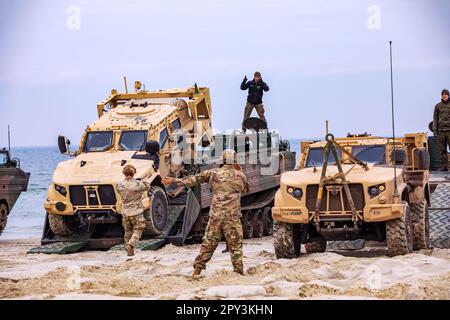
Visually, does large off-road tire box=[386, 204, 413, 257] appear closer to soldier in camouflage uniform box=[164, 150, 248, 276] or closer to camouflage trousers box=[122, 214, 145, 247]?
soldier in camouflage uniform box=[164, 150, 248, 276]

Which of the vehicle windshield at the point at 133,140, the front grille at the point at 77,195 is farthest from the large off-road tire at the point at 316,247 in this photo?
the vehicle windshield at the point at 133,140

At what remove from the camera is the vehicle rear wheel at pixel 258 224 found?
24.5 meters

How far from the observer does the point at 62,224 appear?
21219mm

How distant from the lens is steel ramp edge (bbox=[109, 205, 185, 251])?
20.1m

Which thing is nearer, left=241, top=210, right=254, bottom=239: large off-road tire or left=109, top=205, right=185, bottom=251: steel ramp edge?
left=109, top=205, right=185, bottom=251: steel ramp edge

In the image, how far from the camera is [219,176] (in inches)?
593

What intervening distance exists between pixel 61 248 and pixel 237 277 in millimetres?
6564

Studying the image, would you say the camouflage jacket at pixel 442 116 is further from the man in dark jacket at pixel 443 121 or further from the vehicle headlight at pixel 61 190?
the vehicle headlight at pixel 61 190

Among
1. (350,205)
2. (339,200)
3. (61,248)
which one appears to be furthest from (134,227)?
(350,205)

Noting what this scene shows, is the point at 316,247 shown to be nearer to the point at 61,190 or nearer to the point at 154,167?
the point at 154,167

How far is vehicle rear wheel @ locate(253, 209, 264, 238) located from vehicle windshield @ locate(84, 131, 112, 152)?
3.85m

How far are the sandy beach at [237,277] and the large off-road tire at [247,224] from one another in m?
4.81

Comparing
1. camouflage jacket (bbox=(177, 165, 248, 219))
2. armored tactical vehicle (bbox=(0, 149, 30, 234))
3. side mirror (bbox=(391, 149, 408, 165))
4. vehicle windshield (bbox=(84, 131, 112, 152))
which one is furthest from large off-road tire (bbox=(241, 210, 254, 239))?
camouflage jacket (bbox=(177, 165, 248, 219))

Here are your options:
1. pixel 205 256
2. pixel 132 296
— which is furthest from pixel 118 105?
pixel 132 296
